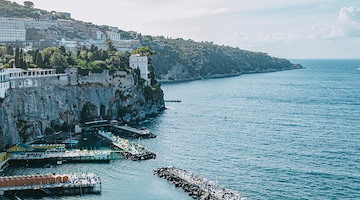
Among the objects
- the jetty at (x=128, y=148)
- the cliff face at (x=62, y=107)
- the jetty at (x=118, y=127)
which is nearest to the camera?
the jetty at (x=128, y=148)

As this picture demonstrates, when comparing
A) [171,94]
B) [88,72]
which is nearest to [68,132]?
[88,72]

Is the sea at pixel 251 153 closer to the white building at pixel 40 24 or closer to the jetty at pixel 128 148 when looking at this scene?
the jetty at pixel 128 148

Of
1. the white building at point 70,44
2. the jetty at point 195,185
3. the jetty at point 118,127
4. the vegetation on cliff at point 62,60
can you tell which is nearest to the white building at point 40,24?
the white building at point 70,44

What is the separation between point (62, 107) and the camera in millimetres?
93875

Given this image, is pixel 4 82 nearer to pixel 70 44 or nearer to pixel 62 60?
pixel 62 60

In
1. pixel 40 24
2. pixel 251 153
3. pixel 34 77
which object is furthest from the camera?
pixel 40 24

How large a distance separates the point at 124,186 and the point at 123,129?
1433 inches

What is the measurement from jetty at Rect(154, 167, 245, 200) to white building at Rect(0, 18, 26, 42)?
379 ft

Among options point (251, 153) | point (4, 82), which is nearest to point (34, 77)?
point (4, 82)

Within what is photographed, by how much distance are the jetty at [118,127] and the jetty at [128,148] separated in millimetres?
5868

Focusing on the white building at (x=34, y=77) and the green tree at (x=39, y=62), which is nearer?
the white building at (x=34, y=77)

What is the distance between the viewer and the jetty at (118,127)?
88.8 m

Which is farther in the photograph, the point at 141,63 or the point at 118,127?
the point at 141,63

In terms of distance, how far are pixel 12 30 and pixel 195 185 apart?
125m
